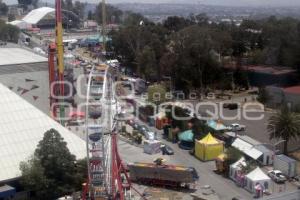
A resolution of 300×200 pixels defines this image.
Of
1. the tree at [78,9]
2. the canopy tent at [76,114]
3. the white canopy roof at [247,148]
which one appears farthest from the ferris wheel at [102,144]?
the tree at [78,9]

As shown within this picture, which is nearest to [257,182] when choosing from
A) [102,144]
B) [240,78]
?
[102,144]

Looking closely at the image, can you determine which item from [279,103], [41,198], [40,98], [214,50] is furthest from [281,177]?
[214,50]

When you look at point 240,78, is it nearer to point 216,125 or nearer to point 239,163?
point 216,125

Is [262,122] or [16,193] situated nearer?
[16,193]

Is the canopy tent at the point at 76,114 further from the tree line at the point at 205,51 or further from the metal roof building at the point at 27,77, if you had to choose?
the tree line at the point at 205,51

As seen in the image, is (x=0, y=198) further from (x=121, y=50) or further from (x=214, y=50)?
(x=121, y=50)

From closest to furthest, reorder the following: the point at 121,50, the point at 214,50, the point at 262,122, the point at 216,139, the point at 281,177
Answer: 1. the point at 281,177
2. the point at 216,139
3. the point at 262,122
4. the point at 214,50
5. the point at 121,50
